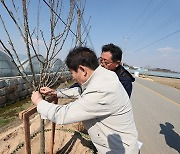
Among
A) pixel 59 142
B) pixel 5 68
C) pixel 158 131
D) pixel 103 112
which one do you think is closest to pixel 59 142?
pixel 59 142

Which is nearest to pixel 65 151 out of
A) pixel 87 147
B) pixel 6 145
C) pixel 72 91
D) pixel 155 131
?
pixel 87 147

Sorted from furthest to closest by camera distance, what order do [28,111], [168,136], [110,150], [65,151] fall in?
[168,136], [65,151], [28,111], [110,150]

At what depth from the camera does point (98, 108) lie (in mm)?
1423

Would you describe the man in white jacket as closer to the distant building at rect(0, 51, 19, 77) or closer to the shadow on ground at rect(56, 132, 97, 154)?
the shadow on ground at rect(56, 132, 97, 154)

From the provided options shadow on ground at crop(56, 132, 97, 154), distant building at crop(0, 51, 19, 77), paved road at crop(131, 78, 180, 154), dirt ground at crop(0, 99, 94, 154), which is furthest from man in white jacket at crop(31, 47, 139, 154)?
distant building at crop(0, 51, 19, 77)

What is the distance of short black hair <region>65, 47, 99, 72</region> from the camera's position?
1.51m

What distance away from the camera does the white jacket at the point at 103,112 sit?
55.9 inches

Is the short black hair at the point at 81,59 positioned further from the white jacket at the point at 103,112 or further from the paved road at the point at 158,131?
the paved road at the point at 158,131

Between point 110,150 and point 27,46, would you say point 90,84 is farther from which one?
point 27,46

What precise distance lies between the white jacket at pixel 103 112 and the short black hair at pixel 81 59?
0.07 m

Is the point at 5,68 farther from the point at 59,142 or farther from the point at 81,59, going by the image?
the point at 81,59

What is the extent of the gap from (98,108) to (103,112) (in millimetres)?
56

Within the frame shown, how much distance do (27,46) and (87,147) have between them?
223 centimetres

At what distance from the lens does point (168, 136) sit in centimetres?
509
